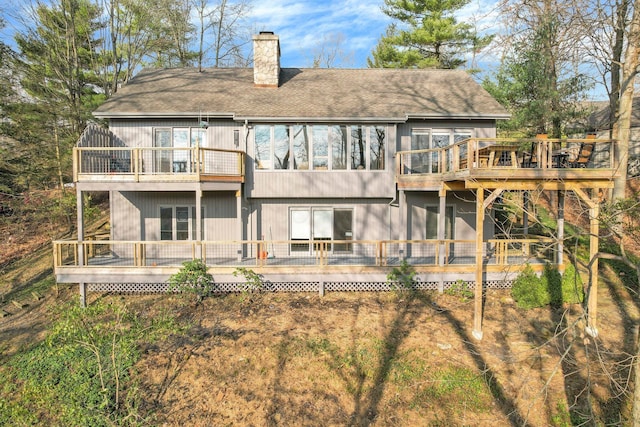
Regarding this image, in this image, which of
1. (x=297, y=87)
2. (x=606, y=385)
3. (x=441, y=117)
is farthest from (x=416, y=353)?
(x=297, y=87)

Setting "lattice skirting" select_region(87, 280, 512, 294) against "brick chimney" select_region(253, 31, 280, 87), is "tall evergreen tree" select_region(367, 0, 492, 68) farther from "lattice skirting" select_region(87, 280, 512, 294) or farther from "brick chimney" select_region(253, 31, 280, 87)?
"lattice skirting" select_region(87, 280, 512, 294)

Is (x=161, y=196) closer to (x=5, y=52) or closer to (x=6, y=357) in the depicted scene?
(x=6, y=357)

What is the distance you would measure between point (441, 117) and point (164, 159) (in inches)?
397

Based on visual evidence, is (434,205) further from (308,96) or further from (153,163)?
(153,163)

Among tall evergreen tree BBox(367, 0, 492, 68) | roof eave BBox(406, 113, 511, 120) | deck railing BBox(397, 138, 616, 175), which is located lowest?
deck railing BBox(397, 138, 616, 175)

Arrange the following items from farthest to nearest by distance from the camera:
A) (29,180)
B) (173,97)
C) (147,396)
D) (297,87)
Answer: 1. (29,180)
2. (297,87)
3. (173,97)
4. (147,396)

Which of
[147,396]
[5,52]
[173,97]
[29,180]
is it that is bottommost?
[147,396]

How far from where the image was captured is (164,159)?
13.5 meters

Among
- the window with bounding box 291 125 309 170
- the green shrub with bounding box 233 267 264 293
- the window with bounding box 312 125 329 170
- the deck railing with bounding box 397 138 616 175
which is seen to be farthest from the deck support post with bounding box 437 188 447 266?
the green shrub with bounding box 233 267 264 293

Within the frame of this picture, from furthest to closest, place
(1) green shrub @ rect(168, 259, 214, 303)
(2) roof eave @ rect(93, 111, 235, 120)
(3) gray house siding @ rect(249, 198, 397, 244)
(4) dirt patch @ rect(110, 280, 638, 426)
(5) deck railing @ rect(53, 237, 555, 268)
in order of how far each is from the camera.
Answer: (3) gray house siding @ rect(249, 198, 397, 244) < (2) roof eave @ rect(93, 111, 235, 120) < (5) deck railing @ rect(53, 237, 555, 268) < (1) green shrub @ rect(168, 259, 214, 303) < (4) dirt patch @ rect(110, 280, 638, 426)

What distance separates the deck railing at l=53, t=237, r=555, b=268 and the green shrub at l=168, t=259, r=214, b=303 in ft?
1.83

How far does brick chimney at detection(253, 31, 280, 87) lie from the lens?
608 inches

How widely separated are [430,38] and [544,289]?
19181mm

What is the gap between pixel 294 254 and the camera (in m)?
13.7
